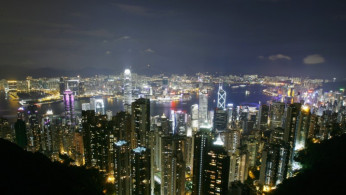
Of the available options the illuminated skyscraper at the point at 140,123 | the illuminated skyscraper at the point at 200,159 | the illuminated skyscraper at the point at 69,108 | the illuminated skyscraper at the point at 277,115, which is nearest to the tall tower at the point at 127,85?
the illuminated skyscraper at the point at 69,108

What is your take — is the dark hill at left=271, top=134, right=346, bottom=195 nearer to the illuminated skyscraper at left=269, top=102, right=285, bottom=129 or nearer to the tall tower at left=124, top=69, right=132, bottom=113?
the illuminated skyscraper at left=269, top=102, right=285, bottom=129

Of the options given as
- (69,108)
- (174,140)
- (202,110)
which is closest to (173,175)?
(174,140)

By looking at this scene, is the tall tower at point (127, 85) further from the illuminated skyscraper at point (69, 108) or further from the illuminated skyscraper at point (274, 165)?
the illuminated skyscraper at point (274, 165)

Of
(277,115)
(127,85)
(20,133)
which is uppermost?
(127,85)

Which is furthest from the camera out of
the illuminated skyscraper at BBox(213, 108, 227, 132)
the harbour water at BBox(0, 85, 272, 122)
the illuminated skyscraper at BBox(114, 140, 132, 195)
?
the harbour water at BBox(0, 85, 272, 122)

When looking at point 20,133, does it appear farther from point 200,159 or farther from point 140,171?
point 200,159

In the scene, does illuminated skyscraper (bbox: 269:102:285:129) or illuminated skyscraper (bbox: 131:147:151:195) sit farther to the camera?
illuminated skyscraper (bbox: 269:102:285:129)

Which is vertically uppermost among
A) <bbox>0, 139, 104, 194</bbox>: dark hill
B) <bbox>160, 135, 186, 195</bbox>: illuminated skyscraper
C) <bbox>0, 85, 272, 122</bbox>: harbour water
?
<bbox>0, 139, 104, 194</bbox>: dark hill

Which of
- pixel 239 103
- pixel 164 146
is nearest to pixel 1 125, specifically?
pixel 164 146

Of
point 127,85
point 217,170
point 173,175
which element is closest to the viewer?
point 217,170

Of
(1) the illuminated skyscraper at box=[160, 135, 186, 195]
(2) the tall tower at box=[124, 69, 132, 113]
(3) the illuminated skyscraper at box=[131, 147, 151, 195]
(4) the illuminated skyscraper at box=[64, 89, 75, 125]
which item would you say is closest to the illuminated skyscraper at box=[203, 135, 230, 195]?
(1) the illuminated skyscraper at box=[160, 135, 186, 195]

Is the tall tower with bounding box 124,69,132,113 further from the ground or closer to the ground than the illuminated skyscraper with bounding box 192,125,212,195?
further from the ground
